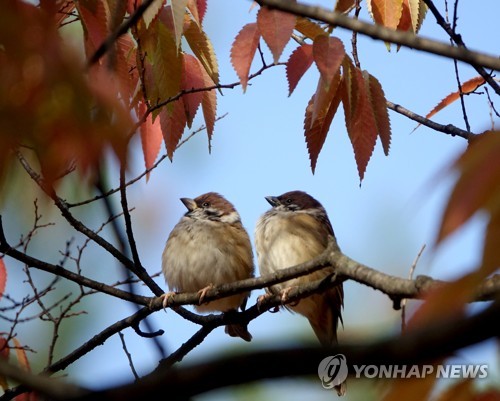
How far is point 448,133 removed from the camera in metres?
3.95

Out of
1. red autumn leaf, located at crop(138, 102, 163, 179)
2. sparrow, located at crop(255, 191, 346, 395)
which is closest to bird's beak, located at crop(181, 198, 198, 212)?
sparrow, located at crop(255, 191, 346, 395)

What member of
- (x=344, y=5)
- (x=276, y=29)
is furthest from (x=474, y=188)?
(x=344, y=5)

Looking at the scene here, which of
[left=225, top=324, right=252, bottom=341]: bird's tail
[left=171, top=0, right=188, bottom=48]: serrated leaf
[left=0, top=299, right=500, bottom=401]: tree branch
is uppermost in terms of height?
[left=171, top=0, right=188, bottom=48]: serrated leaf

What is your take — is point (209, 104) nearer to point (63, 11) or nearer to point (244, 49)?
point (244, 49)

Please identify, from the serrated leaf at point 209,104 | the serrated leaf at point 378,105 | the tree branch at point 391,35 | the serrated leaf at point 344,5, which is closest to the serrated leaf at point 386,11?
the serrated leaf at point 344,5

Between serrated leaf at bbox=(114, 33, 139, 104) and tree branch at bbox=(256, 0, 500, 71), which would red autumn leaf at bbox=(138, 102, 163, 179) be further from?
tree branch at bbox=(256, 0, 500, 71)

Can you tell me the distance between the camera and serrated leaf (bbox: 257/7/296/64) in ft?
9.02

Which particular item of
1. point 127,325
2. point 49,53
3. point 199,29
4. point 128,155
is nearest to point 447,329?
point 128,155

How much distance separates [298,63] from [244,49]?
263mm

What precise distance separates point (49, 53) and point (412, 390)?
0.99 metres

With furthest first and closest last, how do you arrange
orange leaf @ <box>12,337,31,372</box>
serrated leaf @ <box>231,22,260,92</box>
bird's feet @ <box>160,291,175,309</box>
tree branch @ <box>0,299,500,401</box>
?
orange leaf @ <box>12,337,31,372</box>
bird's feet @ <box>160,291,175,309</box>
serrated leaf @ <box>231,22,260,92</box>
tree branch @ <box>0,299,500,401</box>

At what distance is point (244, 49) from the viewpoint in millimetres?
2975

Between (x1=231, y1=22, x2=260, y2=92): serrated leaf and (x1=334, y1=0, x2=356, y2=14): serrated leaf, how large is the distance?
68 centimetres

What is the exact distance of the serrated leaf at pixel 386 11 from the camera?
3420 millimetres
